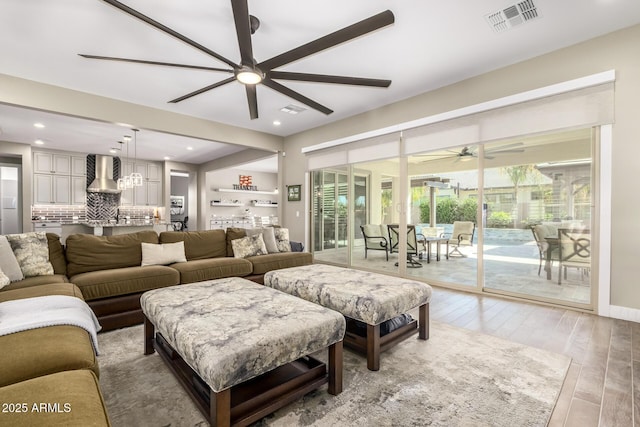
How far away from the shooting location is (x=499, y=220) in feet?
12.9

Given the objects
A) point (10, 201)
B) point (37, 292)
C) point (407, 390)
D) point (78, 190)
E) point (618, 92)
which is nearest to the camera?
point (407, 390)

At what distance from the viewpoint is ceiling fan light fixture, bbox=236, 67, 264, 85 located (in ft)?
8.05

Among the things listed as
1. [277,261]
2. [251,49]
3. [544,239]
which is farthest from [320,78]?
[544,239]

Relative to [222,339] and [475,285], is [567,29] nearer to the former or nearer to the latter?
[475,285]

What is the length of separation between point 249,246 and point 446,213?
125 inches

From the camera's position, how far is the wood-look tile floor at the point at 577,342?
1638 millimetres

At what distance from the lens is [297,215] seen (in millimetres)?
6512

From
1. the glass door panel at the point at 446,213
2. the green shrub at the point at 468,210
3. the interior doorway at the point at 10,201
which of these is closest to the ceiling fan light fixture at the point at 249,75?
the glass door panel at the point at 446,213

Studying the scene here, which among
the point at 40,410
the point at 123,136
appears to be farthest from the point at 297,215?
the point at 40,410

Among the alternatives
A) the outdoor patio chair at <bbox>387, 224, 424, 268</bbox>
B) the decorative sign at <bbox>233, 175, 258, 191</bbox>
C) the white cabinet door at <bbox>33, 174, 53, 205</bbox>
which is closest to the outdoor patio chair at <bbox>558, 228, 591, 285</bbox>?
the outdoor patio chair at <bbox>387, 224, 424, 268</bbox>

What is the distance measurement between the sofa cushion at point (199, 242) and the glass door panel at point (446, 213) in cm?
309

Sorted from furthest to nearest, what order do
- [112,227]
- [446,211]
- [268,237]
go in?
[112,227]
[446,211]
[268,237]

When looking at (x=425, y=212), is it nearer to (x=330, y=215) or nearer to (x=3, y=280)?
(x=330, y=215)

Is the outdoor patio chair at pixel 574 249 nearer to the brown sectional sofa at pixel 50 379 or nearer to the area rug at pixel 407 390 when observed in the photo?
the area rug at pixel 407 390
